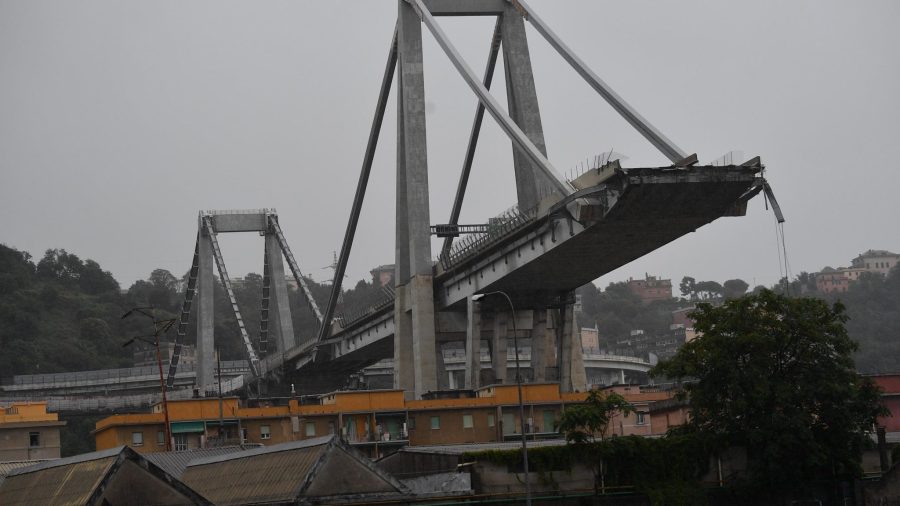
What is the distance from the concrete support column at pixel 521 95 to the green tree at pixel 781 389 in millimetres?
34699

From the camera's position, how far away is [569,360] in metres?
95.1

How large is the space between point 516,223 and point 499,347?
1247cm

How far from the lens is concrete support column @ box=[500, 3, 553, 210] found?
9700 cm

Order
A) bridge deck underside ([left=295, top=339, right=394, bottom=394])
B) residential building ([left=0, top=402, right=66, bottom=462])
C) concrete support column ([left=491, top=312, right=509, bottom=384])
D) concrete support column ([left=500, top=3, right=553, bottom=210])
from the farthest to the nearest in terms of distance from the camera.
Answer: bridge deck underside ([left=295, top=339, right=394, bottom=394]) < concrete support column ([left=500, top=3, right=553, bottom=210]) < residential building ([left=0, top=402, right=66, bottom=462]) < concrete support column ([left=491, top=312, right=509, bottom=384])

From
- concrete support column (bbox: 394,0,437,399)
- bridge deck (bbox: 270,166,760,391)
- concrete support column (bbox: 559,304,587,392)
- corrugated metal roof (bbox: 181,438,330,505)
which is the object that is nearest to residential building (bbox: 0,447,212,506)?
corrugated metal roof (bbox: 181,438,330,505)

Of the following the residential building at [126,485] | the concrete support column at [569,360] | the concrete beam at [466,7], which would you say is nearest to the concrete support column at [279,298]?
the concrete beam at [466,7]

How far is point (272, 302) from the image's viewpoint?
171500mm

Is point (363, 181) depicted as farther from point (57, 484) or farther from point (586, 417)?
point (57, 484)

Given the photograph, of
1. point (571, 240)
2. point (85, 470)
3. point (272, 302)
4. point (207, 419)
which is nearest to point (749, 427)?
point (571, 240)

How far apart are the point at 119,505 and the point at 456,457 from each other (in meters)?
21.4

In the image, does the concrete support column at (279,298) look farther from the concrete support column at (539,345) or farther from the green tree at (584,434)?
the green tree at (584,434)

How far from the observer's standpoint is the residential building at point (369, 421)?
267 ft

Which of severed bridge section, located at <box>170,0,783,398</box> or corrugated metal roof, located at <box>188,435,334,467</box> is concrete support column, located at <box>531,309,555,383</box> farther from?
corrugated metal roof, located at <box>188,435,334,467</box>

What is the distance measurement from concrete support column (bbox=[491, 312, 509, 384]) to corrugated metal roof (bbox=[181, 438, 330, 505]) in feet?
151
